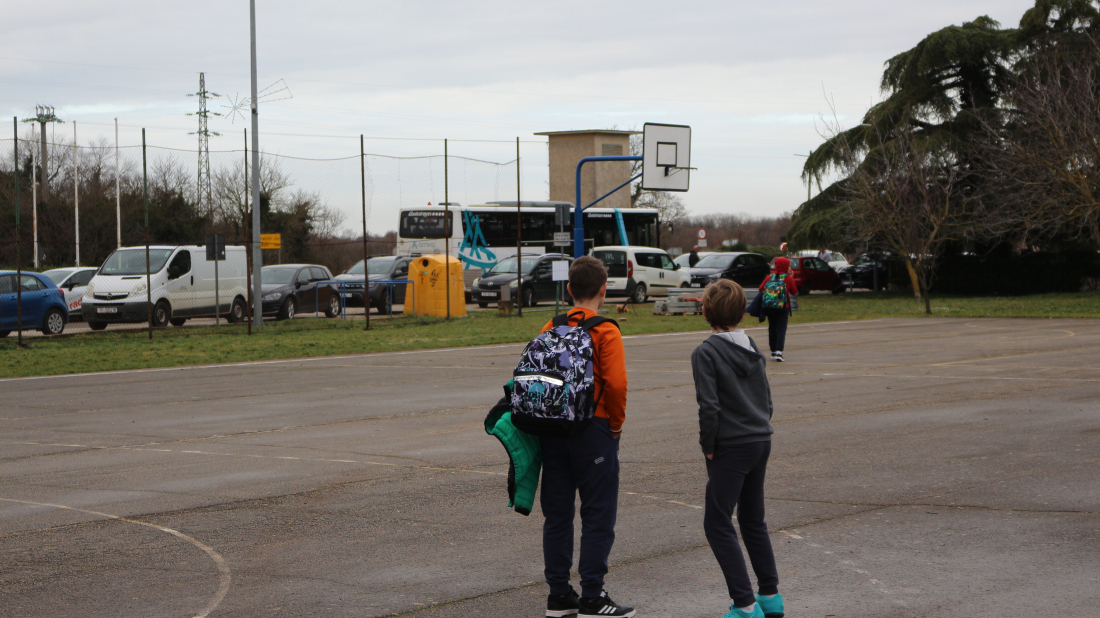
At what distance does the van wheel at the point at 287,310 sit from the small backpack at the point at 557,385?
78.5 ft

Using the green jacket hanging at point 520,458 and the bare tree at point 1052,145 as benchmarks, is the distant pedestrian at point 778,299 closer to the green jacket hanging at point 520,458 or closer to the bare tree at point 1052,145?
the green jacket hanging at point 520,458

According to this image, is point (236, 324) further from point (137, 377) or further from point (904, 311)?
point (904, 311)

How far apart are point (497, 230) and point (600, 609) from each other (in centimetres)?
3774

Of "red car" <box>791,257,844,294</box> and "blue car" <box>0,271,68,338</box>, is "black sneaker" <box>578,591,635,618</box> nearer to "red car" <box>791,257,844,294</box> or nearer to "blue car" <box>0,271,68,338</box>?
"blue car" <box>0,271,68,338</box>

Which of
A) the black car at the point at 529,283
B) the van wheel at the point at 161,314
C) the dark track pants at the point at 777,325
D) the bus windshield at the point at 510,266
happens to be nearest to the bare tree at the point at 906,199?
the black car at the point at 529,283

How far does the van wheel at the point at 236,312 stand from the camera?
89.2 feet

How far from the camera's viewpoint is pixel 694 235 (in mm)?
100938

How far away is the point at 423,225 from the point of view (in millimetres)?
39438

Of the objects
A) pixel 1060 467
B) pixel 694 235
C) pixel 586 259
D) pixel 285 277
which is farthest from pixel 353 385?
pixel 694 235

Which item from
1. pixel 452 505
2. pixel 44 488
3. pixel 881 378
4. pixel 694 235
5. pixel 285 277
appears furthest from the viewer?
pixel 694 235

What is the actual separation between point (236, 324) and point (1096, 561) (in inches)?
897

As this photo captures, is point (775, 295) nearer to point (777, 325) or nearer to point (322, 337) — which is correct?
point (777, 325)

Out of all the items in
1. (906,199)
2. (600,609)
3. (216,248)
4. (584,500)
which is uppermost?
(906,199)

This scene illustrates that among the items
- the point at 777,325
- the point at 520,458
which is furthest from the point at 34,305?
the point at 520,458
